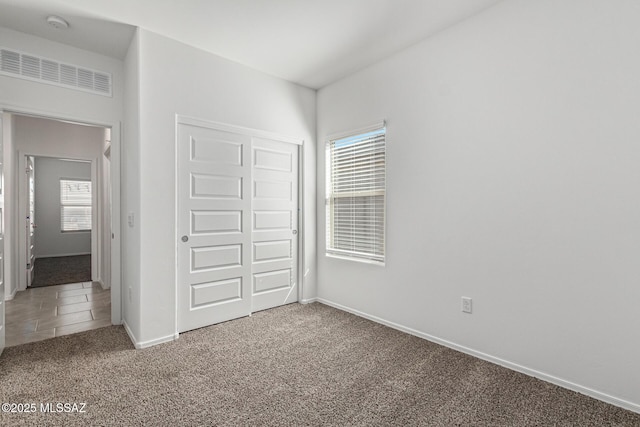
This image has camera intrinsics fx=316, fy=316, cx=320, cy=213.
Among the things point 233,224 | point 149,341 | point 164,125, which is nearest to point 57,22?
point 164,125

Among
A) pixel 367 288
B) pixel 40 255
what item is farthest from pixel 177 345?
pixel 40 255

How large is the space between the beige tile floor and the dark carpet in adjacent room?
478 millimetres

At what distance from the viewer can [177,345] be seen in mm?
2752

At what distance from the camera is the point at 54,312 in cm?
364

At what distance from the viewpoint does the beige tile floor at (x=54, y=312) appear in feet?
10.1

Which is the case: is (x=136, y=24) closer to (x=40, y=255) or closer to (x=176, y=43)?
(x=176, y=43)

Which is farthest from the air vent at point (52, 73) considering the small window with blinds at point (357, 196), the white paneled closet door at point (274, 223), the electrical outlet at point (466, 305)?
the electrical outlet at point (466, 305)

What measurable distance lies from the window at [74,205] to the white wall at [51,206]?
100mm

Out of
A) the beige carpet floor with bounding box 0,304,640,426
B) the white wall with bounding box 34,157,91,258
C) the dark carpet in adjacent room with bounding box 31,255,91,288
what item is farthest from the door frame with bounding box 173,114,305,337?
the white wall with bounding box 34,157,91,258

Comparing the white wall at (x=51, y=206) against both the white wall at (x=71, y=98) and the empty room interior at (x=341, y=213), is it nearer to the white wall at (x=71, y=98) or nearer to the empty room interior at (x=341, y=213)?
the empty room interior at (x=341, y=213)

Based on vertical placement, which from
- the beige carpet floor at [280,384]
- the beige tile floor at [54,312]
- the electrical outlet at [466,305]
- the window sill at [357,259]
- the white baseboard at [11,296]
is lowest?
the beige carpet floor at [280,384]

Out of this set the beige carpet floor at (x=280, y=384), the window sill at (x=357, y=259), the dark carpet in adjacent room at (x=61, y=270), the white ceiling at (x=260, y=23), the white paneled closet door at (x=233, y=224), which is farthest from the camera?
the dark carpet in adjacent room at (x=61, y=270)

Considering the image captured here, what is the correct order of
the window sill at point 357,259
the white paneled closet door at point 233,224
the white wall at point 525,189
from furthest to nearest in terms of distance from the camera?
the window sill at point 357,259
the white paneled closet door at point 233,224
the white wall at point 525,189

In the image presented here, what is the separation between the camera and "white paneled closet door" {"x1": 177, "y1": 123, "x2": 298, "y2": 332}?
3.04 meters
